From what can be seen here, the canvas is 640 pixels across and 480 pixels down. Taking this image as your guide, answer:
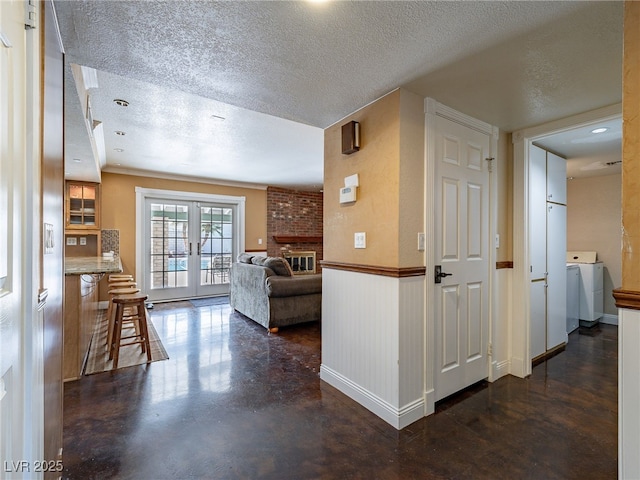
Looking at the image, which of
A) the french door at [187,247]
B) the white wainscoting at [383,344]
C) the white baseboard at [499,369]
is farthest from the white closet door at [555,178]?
the french door at [187,247]

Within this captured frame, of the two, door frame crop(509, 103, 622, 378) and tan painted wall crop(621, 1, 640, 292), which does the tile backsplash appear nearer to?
door frame crop(509, 103, 622, 378)

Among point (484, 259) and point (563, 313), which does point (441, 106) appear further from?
point (563, 313)

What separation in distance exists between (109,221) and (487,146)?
5.72 m

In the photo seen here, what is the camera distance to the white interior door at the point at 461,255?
2.23m

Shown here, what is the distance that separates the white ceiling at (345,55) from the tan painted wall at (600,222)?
8.01 ft

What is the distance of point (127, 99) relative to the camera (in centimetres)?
272

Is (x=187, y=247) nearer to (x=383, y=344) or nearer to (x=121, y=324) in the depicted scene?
(x=121, y=324)

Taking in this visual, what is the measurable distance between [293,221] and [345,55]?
19.1 ft

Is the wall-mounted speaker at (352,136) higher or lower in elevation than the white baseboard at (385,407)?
higher

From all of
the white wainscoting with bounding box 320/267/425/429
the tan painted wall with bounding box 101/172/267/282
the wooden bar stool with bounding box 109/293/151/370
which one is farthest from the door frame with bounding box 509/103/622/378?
the tan painted wall with bounding box 101/172/267/282

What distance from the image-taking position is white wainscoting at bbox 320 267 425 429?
198 cm

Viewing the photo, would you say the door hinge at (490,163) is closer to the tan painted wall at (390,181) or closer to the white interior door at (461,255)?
the white interior door at (461,255)

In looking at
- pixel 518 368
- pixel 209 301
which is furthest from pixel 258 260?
pixel 518 368

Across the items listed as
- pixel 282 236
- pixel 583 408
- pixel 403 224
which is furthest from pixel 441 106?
pixel 282 236
